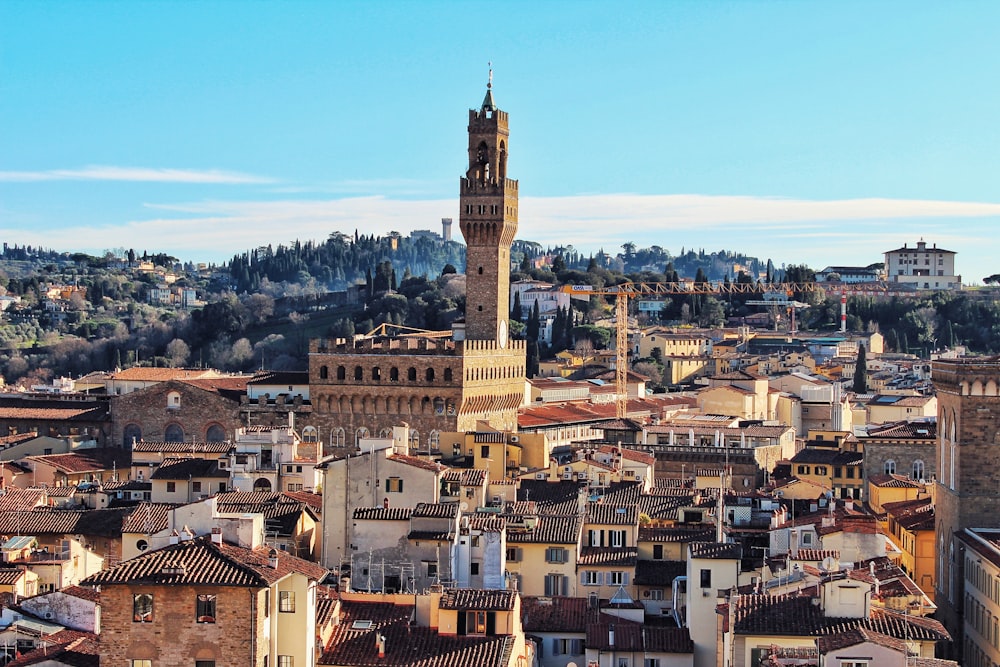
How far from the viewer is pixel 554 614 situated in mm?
28438

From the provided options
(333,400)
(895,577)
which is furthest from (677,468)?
(895,577)

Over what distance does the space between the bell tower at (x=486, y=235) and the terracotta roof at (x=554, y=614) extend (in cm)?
3088

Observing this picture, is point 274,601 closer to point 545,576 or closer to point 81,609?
point 81,609

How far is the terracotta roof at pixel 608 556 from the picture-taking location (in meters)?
32.3

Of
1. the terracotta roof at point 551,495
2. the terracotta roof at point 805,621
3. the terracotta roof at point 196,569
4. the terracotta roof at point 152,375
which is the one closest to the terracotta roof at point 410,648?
the terracotta roof at point 196,569

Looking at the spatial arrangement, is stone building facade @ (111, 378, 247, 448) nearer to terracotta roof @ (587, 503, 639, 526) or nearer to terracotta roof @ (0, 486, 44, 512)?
terracotta roof @ (0, 486, 44, 512)

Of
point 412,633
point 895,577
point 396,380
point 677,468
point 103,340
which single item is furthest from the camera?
point 103,340

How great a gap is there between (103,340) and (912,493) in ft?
320

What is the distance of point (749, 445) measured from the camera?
178 ft

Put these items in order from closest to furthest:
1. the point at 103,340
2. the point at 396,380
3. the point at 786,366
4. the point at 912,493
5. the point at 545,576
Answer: the point at 545,576 < the point at 912,493 < the point at 396,380 < the point at 786,366 < the point at 103,340

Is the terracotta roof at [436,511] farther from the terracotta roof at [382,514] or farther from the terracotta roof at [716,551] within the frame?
the terracotta roof at [716,551]

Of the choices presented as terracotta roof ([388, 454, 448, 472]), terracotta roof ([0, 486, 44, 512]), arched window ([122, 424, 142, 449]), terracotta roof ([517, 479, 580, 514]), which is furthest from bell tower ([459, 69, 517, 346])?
terracotta roof ([388, 454, 448, 472])

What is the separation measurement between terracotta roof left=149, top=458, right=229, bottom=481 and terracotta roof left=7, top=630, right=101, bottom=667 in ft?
60.8

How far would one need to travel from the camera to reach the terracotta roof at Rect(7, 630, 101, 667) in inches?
843
